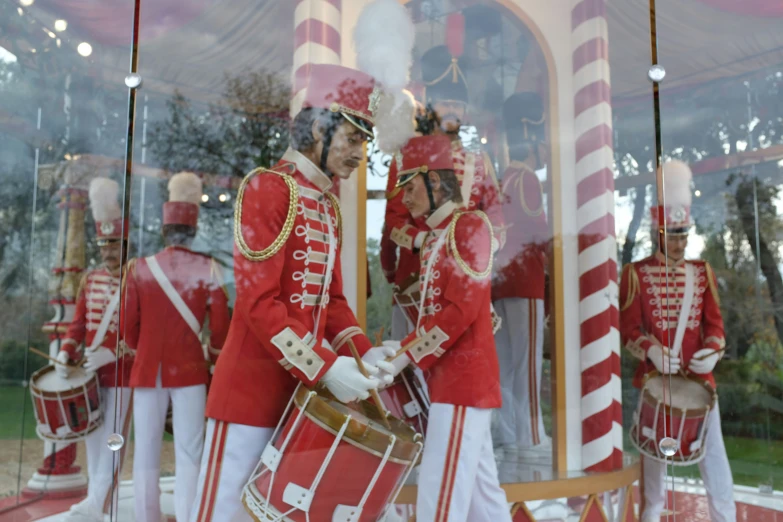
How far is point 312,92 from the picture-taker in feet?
8.79

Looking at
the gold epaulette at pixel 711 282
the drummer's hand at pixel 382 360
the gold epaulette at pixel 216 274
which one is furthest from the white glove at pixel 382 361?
the gold epaulette at pixel 711 282

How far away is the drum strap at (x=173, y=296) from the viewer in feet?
8.80

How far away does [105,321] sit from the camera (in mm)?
2680

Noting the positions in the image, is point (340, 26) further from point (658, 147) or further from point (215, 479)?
point (215, 479)

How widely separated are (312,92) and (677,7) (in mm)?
1908

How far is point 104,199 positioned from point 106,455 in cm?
99

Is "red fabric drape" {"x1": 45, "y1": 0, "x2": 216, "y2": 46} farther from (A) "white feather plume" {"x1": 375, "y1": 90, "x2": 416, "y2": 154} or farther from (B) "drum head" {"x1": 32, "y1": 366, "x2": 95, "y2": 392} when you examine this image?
(B) "drum head" {"x1": 32, "y1": 366, "x2": 95, "y2": 392}

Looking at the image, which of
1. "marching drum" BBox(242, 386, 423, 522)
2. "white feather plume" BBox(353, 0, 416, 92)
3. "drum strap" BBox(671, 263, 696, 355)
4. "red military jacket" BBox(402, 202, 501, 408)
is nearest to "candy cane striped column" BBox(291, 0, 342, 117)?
"white feather plume" BBox(353, 0, 416, 92)

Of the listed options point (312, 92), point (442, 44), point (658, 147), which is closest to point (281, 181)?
point (312, 92)

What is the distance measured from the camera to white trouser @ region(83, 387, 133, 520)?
2.68 meters

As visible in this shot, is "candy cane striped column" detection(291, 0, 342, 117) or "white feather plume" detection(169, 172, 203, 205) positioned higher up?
"candy cane striped column" detection(291, 0, 342, 117)

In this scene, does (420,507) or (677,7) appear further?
(677,7)

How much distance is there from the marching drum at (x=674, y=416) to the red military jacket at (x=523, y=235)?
26.0 inches

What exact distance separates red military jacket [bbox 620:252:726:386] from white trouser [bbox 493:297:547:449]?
16.0 inches
